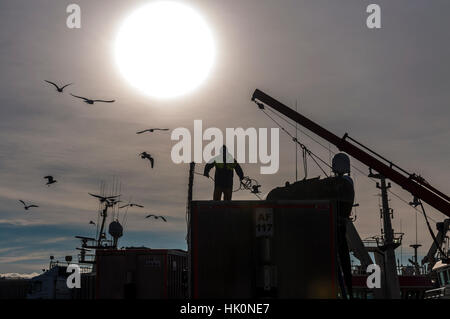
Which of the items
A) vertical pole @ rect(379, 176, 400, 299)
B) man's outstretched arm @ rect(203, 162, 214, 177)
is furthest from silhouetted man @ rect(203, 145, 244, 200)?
vertical pole @ rect(379, 176, 400, 299)

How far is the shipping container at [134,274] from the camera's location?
62.9 ft

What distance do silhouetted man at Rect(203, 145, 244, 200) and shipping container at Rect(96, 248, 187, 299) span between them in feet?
11.8

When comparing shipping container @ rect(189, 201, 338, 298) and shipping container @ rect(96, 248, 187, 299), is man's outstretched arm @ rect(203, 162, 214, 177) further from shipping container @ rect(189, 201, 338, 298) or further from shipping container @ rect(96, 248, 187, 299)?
shipping container @ rect(189, 201, 338, 298)

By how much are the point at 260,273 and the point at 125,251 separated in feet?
25.0

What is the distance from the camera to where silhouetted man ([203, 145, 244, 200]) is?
1848cm

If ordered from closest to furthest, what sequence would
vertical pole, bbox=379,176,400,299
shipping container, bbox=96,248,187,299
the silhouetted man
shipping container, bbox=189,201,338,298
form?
shipping container, bbox=189,201,338,298
the silhouetted man
shipping container, bbox=96,248,187,299
vertical pole, bbox=379,176,400,299

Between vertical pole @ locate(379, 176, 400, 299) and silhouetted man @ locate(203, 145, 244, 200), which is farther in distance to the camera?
vertical pole @ locate(379, 176, 400, 299)

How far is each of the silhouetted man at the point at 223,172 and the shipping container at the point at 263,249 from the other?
14.2ft

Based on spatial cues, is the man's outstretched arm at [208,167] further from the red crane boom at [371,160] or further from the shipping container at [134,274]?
the red crane boom at [371,160]

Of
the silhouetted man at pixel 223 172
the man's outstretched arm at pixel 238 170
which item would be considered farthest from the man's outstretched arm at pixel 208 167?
the man's outstretched arm at pixel 238 170
